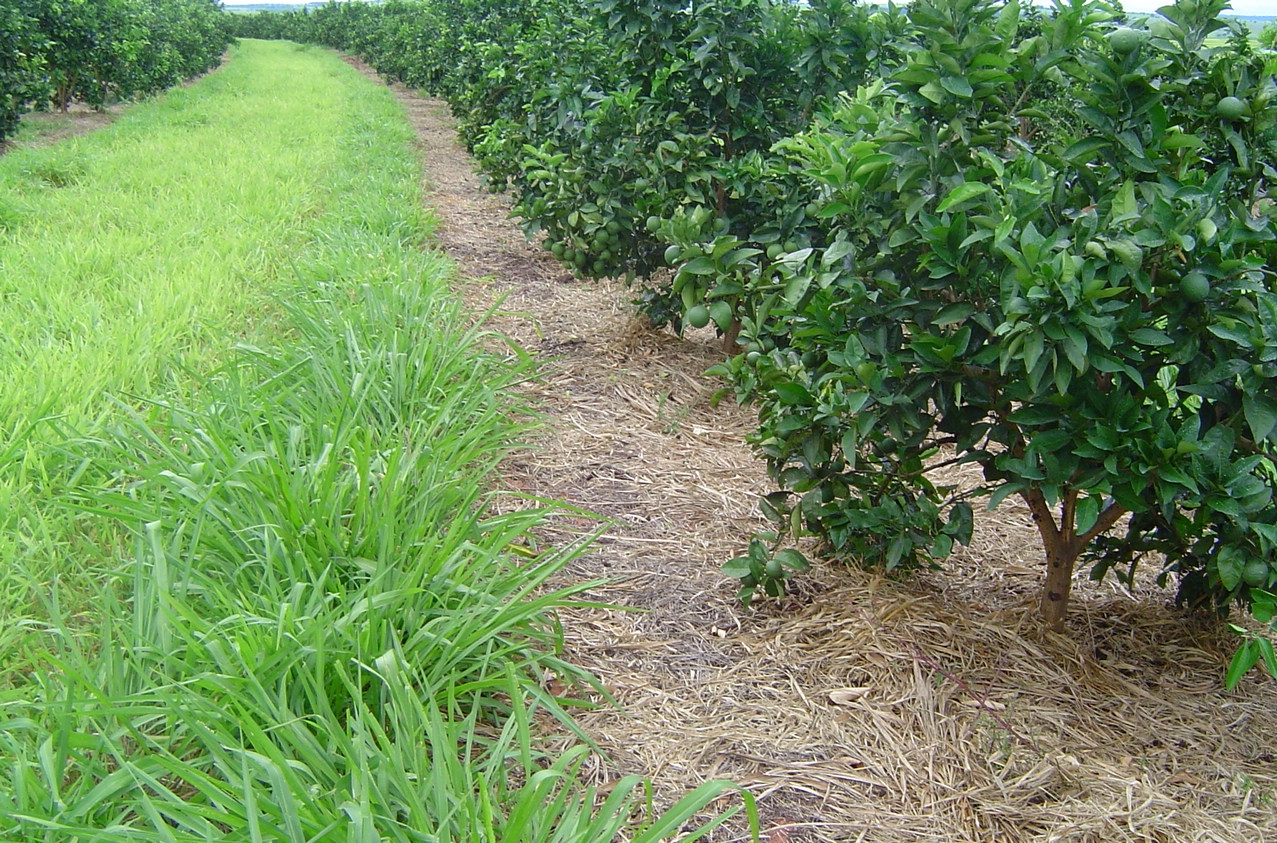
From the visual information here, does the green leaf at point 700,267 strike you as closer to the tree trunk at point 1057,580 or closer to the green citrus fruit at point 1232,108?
the tree trunk at point 1057,580

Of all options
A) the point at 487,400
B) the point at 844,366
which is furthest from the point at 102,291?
the point at 844,366

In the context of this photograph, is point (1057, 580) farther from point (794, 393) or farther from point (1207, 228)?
point (1207, 228)

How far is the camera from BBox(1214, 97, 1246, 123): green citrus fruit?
179 centimetres

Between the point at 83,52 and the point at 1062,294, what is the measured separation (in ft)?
44.5

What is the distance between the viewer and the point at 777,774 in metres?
1.94

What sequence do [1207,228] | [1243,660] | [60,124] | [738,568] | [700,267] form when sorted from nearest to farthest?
[1243,660] → [1207,228] → [738,568] → [700,267] → [60,124]

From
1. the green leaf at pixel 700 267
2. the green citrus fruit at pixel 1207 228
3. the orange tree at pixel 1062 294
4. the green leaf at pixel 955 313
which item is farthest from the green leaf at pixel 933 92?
the green leaf at pixel 700 267

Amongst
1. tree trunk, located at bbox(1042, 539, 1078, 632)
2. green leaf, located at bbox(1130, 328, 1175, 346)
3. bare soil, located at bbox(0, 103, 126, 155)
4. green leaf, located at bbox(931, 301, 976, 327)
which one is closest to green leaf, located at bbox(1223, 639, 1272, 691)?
green leaf, located at bbox(1130, 328, 1175, 346)

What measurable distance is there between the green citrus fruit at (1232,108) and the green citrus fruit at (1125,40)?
0.18 metres

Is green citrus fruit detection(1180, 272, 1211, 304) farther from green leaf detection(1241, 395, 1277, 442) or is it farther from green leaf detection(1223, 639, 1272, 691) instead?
green leaf detection(1223, 639, 1272, 691)

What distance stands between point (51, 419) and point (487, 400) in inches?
49.6

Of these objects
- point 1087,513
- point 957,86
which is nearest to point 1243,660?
point 1087,513

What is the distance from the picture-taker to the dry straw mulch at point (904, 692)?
189 cm

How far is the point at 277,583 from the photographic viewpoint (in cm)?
204
